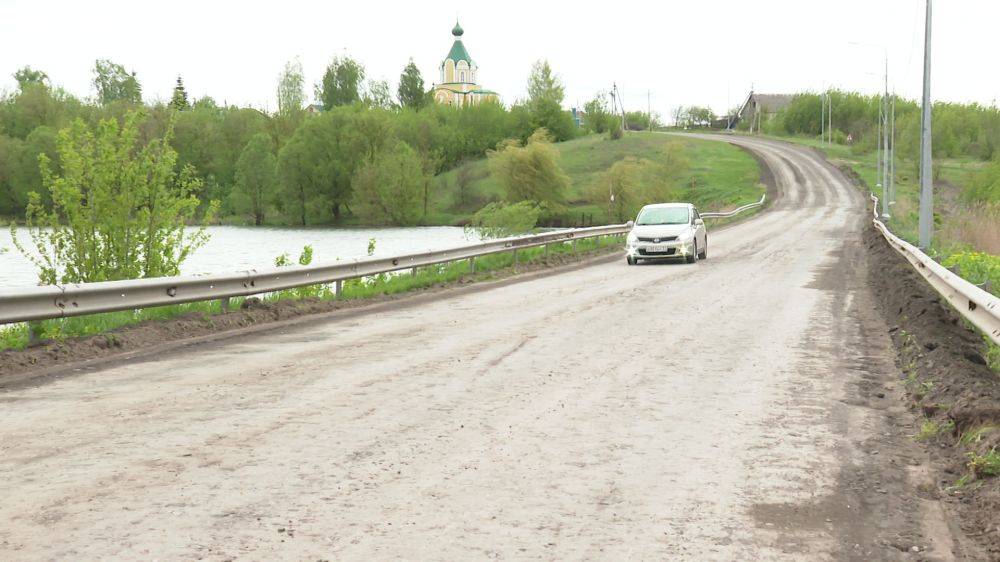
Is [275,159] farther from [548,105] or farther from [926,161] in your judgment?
[926,161]

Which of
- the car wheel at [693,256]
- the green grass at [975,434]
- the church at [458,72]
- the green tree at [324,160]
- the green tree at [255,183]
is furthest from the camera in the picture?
the church at [458,72]

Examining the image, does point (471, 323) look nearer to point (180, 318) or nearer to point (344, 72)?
point (180, 318)

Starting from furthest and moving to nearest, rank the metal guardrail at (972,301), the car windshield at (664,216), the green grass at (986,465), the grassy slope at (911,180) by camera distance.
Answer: the grassy slope at (911,180) → the car windshield at (664,216) → the metal guardrail at (972,301) → the green grass at (986,465)

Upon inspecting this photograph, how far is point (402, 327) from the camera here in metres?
12.5

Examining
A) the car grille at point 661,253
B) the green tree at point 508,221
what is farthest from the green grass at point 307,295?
the car grille at point 661,253

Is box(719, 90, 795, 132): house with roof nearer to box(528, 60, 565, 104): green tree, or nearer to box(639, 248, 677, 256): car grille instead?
box(528, 60, 565, 104): green tree

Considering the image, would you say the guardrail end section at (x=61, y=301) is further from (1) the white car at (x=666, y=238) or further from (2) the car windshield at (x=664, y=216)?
(2) the car windshield at (x=664, y=216)

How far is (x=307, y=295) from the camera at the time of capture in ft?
54.1

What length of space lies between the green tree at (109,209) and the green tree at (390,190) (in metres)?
67.3

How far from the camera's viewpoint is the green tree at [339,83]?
126m

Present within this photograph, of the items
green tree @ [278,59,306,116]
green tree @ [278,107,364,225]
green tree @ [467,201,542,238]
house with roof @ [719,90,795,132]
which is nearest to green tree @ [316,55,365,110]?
green tree @ [278,59,306,116]

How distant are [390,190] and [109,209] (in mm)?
68009

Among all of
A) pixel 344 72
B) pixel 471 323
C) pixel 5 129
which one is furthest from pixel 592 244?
pixel 344 72

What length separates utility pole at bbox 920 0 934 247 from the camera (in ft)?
71.3
